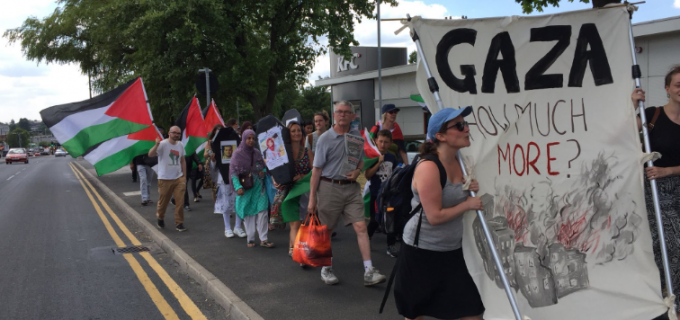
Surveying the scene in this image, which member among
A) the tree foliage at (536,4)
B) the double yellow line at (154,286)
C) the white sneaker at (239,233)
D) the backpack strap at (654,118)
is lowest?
the double yellow line at (154,286)

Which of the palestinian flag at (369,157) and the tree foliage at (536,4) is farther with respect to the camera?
the tree foliage at (536,4)

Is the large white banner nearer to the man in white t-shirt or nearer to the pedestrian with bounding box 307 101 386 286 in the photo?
the pedestrian with bounding box 307 101 386 286

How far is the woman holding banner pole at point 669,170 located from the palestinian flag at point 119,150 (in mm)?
8291

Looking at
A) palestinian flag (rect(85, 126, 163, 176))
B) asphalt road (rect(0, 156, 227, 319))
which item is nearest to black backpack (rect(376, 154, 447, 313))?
asphalt road (rect(0, 156, 227, 319))

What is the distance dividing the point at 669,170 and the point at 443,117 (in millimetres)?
1812

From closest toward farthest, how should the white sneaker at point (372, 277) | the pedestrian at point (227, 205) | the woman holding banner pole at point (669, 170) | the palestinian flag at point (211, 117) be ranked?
the woman holding banner pole at point (669, 170), the white sneaker at point (372, 277), the pedestrian at point (227, 205), the palestinian flag at point (211, 117)

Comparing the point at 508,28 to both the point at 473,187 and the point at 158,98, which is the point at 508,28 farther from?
the point at 158,98

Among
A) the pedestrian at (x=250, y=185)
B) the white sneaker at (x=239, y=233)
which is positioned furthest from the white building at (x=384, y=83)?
the pedestrian at (x=250, y=185)

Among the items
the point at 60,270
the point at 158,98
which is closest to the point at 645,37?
the point at 60,270

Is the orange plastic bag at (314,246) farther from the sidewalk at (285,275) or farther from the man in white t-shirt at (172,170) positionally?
the man in white t-shirt at (172,170)

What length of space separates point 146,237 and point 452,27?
23.3 ft

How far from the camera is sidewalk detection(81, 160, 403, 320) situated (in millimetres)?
4551

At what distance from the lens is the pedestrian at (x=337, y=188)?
5.13 metres

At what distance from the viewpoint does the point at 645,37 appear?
1464 cm
